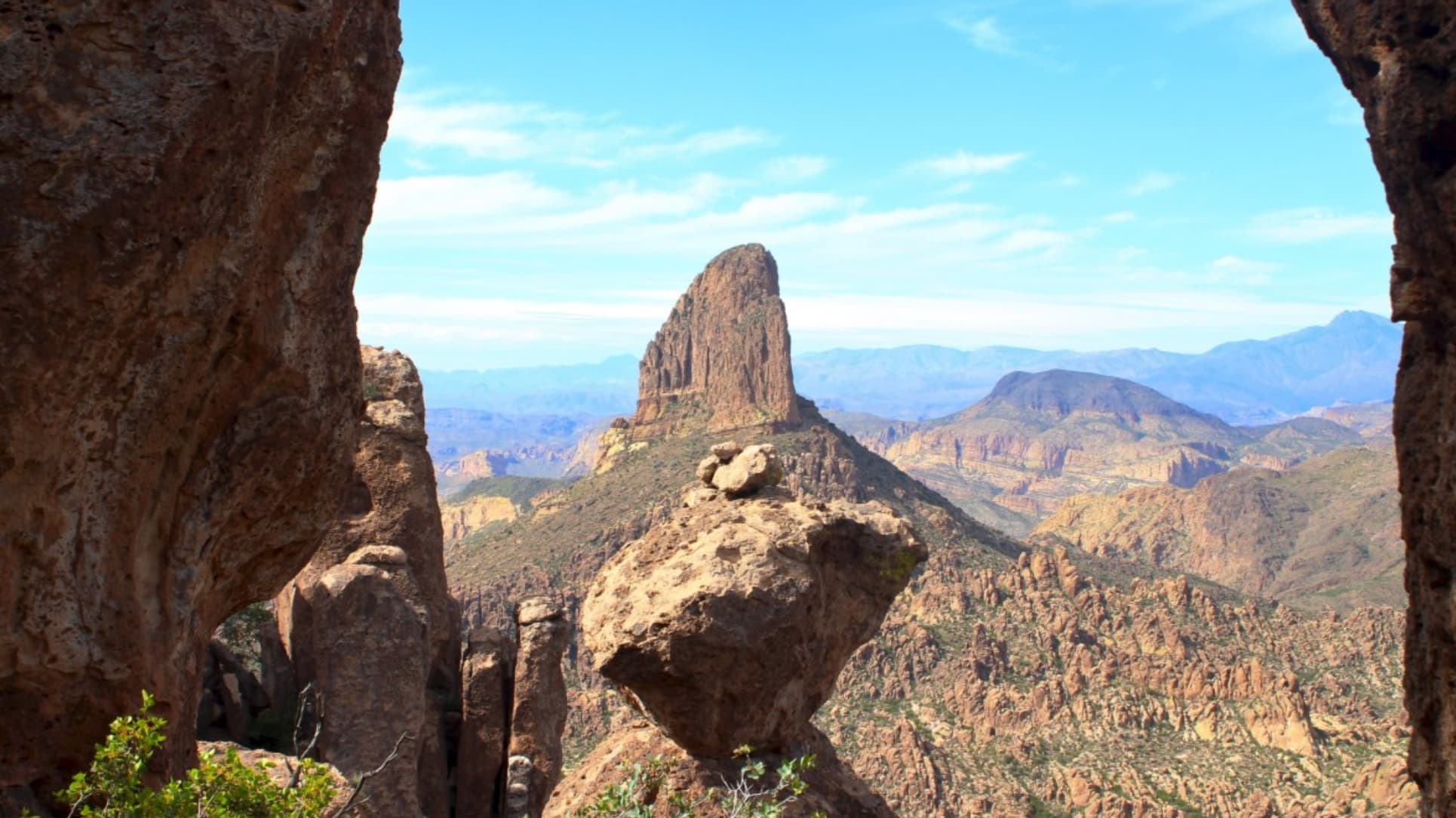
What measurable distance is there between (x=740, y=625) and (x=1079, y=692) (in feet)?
183

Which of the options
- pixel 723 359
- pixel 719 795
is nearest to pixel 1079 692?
pixel 719 795

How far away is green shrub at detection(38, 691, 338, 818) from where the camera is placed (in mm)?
8414

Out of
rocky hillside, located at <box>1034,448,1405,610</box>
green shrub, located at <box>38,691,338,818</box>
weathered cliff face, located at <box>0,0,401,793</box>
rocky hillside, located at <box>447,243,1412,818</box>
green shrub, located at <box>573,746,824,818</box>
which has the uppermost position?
weathered cliff face, located at <box>0,0,401,793</box>

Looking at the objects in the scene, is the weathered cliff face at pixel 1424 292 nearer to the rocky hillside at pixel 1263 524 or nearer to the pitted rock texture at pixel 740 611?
the pitted rock texture at pixel 740 611

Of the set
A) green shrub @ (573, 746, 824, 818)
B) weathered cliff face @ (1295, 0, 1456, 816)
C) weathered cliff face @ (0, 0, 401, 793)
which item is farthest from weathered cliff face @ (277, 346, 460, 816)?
weathered cliff face @ (1295, 0, 1456, 816)

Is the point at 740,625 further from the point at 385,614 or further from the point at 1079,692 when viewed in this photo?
the point at 1079,692

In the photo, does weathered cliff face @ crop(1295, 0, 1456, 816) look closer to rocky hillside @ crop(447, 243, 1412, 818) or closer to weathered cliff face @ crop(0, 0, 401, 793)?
weathered cliff face @ crop(0, 0, 401, 793)

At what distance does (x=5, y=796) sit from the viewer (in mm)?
9062

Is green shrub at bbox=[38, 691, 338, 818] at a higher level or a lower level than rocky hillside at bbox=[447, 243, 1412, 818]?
higher

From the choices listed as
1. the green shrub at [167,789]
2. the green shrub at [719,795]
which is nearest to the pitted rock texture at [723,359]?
the green shrub at [719,795]

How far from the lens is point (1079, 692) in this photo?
2586 inches

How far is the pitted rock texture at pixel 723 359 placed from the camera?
404ft

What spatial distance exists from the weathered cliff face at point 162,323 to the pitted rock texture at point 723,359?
10603 centimetres

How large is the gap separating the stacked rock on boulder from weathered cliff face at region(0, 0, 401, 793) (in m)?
5.06
